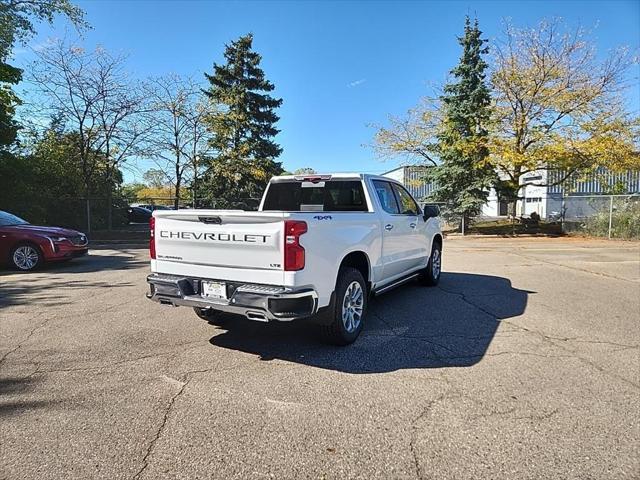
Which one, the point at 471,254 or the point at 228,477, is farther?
the point at 471,254

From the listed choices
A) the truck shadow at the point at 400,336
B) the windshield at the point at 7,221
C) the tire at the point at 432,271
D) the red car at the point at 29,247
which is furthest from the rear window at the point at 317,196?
the windshield at the point at 7,221

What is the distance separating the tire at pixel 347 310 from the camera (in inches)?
175

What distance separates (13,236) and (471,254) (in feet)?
41.8

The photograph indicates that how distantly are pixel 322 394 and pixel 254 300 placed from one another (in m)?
1.02

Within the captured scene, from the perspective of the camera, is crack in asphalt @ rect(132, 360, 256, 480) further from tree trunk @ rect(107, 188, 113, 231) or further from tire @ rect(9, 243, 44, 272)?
tree trunk @ rect(107, 188, 113, 231)

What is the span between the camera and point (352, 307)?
15.7 feet

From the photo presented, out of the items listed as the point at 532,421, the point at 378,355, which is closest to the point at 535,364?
the point at 532,421

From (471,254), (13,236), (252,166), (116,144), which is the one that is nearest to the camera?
(13,236)

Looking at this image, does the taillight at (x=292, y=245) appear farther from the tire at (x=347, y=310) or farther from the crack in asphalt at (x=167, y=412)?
the crack in asphalt at (x=167, y=412)

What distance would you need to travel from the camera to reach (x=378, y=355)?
4387mm

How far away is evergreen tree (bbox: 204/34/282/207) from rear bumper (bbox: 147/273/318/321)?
17.8m

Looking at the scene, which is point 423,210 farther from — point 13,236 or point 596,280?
point 13,236

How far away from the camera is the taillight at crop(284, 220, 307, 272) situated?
12.7 feet

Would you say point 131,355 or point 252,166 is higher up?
point 252,166
